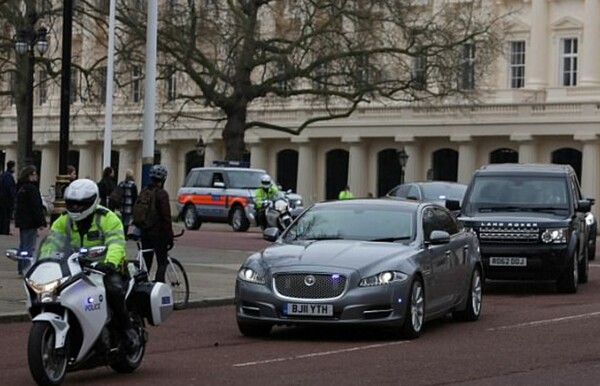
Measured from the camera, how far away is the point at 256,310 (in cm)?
1700

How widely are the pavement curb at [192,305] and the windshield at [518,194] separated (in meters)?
5.31

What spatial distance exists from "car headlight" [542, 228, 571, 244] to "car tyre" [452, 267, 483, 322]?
483 centimetres

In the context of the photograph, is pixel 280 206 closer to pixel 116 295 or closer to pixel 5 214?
pixel 5 214

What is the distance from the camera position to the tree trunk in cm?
5878

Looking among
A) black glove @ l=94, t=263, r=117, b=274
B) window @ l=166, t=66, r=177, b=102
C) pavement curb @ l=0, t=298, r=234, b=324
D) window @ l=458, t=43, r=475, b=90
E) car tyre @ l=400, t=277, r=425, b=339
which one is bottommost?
pavement curb @ l=0, t=298, r=234, b=324

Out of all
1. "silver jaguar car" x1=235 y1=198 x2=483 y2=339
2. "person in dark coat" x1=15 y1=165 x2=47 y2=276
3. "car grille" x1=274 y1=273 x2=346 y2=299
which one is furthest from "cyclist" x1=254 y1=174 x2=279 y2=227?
"car grille" x1=274 y1=273 x2=346 y2=299

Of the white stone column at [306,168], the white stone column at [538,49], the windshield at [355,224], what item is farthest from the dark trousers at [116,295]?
the white stone column at [306,168]

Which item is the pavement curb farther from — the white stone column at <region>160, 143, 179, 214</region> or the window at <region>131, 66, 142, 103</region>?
the white stone column at <region>160, 143, 179, 214</region>

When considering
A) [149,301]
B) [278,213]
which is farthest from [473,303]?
[278,213]

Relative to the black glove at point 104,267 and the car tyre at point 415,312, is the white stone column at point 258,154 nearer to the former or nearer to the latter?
the car tyre at point 415,312

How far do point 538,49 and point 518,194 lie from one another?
2068 inches

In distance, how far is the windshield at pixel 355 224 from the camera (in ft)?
59.7

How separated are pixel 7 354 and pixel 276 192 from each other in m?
29.2

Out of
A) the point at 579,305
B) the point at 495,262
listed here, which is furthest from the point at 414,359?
the point at 495,262
